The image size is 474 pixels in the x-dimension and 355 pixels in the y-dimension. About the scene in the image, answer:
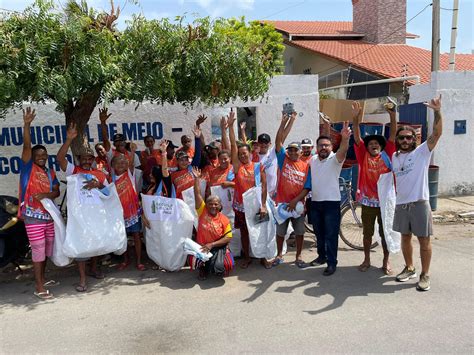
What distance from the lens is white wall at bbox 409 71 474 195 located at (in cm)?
806

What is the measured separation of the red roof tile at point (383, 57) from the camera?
14.7 metres

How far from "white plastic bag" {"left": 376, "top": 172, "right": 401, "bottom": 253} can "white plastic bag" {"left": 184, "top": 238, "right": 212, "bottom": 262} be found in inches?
78.8

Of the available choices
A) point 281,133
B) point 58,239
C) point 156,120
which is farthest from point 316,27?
point 58,239

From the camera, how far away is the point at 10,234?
4.41 m

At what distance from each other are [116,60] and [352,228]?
3.78m

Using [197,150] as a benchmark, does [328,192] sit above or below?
below

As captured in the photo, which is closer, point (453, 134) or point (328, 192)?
point (328, 192)

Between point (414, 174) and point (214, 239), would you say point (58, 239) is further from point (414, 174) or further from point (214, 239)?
point (414, 174)

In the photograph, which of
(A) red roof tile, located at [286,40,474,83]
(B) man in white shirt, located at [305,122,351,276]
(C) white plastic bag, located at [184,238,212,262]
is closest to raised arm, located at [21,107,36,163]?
(C) white plastic bag, located at [184,238,212,262]

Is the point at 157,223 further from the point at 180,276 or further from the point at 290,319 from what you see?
the point at 290,319

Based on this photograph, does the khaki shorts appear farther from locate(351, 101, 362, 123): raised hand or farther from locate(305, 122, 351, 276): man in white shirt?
locate(351, 101, 362, 123): raised hand

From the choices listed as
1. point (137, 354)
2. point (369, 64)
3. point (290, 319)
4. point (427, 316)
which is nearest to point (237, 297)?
→ point (290, 319)

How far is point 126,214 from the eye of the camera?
482 cm

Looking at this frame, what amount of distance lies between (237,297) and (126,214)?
1747 millimetres
